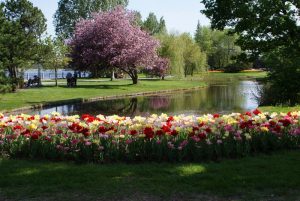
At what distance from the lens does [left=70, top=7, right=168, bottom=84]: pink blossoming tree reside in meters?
41.4

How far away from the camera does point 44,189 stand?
245 inches

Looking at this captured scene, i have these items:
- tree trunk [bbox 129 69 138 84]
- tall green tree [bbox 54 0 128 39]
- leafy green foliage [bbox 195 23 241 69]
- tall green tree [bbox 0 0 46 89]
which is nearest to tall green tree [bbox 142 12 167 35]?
leafy green foliage [bbox 195 23 241 69]

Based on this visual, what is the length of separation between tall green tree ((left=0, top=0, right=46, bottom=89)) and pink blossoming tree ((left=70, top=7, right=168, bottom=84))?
17.6 ft

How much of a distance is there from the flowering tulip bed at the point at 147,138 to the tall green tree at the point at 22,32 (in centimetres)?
2028

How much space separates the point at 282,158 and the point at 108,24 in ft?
118

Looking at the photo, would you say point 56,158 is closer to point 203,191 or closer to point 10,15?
point 203,191

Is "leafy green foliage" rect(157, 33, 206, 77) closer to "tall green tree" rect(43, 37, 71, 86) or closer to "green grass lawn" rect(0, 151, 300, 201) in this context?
"tall green tree" rect(43, 37, 71, 86)

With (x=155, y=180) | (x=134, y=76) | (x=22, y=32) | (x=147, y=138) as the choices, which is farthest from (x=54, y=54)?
(x=155, y=180)

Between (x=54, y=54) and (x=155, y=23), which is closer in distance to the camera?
(x=54, y=54)

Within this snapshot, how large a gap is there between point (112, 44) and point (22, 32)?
35.1ft

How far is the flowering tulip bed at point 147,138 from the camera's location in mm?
8070

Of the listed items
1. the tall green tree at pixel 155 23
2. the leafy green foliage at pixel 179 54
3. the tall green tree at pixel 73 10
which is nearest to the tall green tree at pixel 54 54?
the leafy green foliage at pixel 179 54

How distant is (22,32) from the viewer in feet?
106

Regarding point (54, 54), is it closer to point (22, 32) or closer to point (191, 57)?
point (22, 32)
